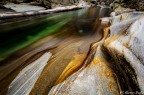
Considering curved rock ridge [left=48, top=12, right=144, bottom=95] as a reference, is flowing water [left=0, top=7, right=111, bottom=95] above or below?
below

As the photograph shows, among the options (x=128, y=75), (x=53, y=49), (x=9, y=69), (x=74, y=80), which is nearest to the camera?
(x=128, y=75)

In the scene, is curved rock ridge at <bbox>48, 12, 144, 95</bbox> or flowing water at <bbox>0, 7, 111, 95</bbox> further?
flowing water at <bbox>0, 7, 111, 95</bbox>

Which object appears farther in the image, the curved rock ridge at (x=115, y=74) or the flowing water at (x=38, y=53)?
the flowing water at (x=38, y=53)

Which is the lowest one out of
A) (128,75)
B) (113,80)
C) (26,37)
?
(26,37)

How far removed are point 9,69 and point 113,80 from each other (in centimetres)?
499

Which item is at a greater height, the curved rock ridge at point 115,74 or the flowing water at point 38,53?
the curved rock ridge at point 115,74

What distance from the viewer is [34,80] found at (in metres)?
6.21

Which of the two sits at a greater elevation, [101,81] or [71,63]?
[101,81]

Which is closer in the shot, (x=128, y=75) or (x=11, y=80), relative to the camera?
(x=128, y=75)

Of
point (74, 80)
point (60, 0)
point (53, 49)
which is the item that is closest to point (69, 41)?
point (53, 49)

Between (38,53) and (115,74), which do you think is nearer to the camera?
(115,74)

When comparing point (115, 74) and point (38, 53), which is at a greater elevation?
point (115, 74)

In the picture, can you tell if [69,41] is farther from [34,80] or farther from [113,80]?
[113,80]

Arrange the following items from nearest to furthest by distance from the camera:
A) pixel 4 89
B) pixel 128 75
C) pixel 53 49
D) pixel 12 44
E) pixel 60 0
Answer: pixel 128 75
pixel 4 89
pixel 53 49
pixel 12 44
pixel 60 0
